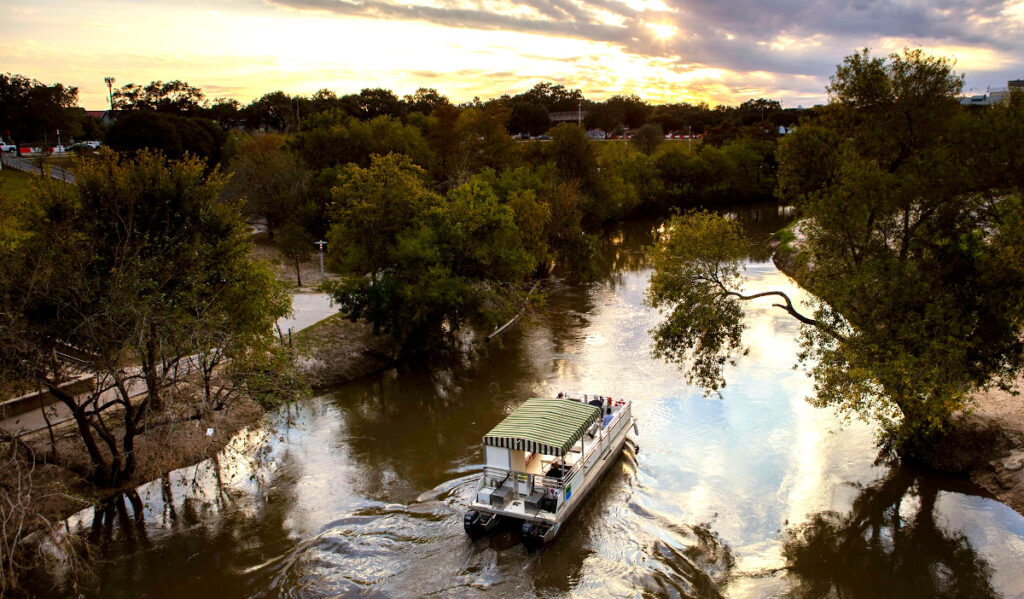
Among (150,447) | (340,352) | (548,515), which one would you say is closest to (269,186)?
(340,352)

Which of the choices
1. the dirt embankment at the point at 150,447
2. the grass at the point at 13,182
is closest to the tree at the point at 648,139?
the grass at the point at 13,182

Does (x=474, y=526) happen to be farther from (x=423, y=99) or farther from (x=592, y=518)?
(x=423, y=99)

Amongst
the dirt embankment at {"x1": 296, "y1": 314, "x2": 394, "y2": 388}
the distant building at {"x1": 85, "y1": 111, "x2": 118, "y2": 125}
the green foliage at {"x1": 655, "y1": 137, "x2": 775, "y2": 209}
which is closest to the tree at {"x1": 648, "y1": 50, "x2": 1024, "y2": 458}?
the dirt embankment at {"x1": 296, "y1": 314, "x2": 394, "y2": 388}

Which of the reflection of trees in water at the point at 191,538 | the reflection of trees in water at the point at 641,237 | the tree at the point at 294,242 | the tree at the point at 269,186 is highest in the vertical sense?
the tree at the point at 269,186

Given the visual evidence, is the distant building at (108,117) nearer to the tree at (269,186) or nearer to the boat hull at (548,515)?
the tree at (269,186)

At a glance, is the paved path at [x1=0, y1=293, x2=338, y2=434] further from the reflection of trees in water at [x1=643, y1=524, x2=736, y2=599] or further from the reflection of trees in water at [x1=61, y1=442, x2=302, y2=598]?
the reflection of trees in water at [x1=643, y1=524, x2=736, y2=599]
